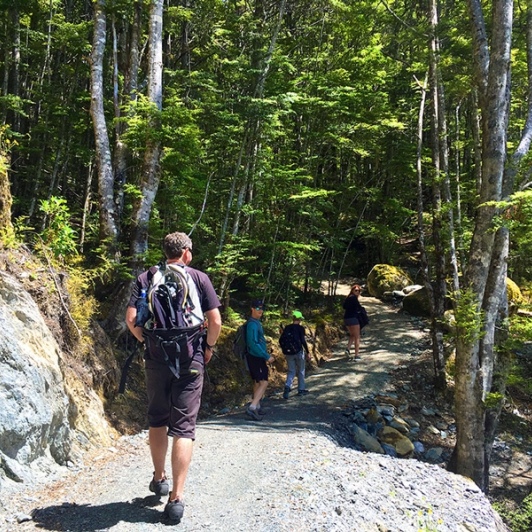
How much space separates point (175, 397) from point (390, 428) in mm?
7138

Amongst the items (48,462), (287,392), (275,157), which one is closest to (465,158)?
(275,157)

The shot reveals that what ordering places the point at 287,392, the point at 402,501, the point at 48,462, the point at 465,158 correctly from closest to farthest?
the point at 48,462 < the point at 402,501 < the point at 287,392 < the point at 465,158

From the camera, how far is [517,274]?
64.9 ft

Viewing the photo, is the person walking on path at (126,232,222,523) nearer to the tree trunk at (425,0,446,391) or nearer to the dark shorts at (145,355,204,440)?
the dark shorts at (145,355,204,440)

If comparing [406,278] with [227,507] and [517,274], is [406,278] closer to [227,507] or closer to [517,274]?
[517,274]

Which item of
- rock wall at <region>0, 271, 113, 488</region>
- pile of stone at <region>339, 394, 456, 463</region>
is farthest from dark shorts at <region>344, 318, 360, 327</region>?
rock wall at <region>0, 271, 113, 488</region>

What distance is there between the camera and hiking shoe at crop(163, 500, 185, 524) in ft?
10.9

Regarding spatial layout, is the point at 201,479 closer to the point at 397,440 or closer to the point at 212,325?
the point at 212,325

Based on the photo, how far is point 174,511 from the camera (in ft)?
10.9

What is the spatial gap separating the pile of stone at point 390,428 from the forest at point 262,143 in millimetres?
1549

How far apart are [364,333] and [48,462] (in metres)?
13.4

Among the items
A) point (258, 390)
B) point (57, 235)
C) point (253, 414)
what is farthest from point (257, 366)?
point (57, 235)

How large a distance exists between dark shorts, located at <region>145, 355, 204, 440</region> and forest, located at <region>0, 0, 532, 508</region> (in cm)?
338

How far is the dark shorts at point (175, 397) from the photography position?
3.43m
